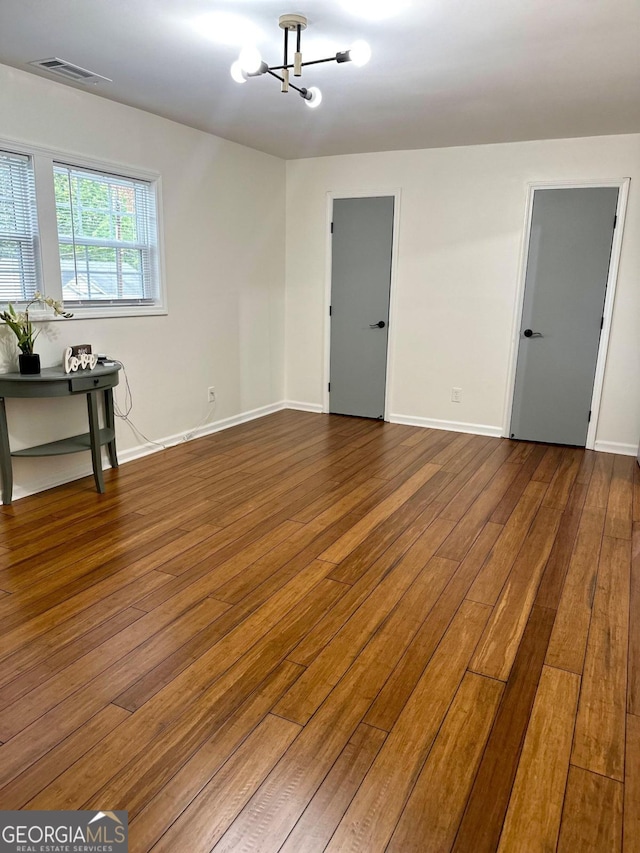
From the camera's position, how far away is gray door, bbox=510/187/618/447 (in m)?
4.90

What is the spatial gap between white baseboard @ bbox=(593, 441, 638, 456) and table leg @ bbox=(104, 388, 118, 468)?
4.01 metres

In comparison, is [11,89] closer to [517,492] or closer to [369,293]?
[369,293]

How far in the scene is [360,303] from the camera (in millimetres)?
5945

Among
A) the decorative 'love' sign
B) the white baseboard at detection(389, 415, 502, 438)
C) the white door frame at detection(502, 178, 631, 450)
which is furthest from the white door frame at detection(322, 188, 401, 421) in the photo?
the decorative 'love' sign

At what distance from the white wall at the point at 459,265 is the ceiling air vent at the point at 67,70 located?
2708 mm

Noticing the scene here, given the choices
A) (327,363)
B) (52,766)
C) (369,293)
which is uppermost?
(369,293)

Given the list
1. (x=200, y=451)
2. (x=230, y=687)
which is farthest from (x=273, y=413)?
(x=230, y=687)

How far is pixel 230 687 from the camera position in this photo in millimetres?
2088

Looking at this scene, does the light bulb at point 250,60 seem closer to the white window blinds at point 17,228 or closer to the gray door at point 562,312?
the white window blinds at point 17,228

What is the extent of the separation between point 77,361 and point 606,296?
4.15 metres

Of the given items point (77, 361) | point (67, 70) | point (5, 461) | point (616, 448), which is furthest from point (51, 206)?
point (616, 448)

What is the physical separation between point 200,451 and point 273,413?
153 cm

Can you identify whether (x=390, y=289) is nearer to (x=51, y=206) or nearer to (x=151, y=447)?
(x=151, y=447)

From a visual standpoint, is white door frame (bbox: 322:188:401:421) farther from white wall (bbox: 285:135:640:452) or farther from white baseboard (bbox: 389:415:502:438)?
white baseboard (bbox: 389:415:502:438)
